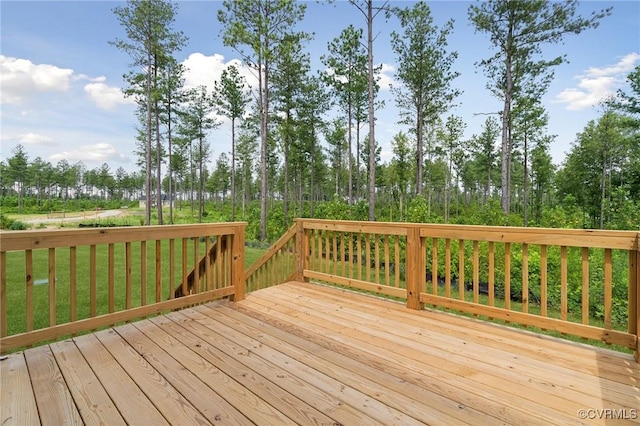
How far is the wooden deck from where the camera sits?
1548 millimetres

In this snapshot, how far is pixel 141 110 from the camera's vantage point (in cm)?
1719

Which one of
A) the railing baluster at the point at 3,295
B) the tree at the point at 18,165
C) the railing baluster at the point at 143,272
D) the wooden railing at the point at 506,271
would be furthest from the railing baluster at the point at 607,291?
the tree at the point at 18,165

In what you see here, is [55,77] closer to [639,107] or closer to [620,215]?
[620,215]

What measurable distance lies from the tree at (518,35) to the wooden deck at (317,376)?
10.7 meters

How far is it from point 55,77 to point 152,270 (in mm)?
6730

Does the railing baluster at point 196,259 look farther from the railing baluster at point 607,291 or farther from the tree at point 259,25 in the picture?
the tree at point 259,25

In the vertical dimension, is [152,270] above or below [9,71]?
below

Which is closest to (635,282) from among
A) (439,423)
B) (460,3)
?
(439,423)

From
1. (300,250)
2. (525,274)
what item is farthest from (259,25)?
(525,274)

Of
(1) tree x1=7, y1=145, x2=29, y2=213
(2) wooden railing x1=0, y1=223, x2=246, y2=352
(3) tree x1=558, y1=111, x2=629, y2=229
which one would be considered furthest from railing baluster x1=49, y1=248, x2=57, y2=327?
(1) tree x1=7, y1=145, x2=29, y2=213

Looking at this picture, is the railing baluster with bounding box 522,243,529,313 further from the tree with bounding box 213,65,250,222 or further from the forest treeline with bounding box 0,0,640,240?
the tree with bounding box 213,65,250,222

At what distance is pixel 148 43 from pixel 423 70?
523 inches

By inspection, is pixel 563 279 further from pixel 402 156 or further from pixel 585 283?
pixel 402 156

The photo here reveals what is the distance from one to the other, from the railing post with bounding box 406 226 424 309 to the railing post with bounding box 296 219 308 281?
5.63 ft
